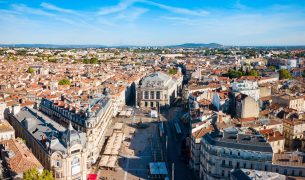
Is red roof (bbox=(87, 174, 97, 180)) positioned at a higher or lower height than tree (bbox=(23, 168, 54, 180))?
lower

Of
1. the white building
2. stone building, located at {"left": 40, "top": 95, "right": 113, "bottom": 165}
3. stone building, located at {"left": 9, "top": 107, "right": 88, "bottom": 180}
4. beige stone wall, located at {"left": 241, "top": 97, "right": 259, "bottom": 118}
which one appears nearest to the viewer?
stone building, located at {"left": 9, "top": 107, "right": 88, "bottom": 180}

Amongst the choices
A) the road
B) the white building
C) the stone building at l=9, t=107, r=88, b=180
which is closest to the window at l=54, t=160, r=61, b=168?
the stone building at l=9, t=107, r=88, b=180

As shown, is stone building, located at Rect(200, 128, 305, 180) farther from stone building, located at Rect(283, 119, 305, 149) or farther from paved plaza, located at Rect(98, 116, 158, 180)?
stone building, located at Rect(283, 119, 305, 149)

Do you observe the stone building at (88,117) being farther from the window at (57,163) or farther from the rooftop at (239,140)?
the rooftop at (239,140)

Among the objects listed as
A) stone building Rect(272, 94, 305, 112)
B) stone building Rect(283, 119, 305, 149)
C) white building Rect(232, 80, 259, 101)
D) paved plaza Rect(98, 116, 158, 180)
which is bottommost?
paved plaza Rect(98, 116, 158, 180)

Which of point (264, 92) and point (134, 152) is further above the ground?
point (264, 92)

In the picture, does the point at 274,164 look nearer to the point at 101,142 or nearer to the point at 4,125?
the point at 101,142

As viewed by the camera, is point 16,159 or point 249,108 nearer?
point 16,159

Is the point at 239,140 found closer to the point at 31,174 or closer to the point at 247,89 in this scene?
the point at 31,174

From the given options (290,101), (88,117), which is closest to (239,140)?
(88,117)
